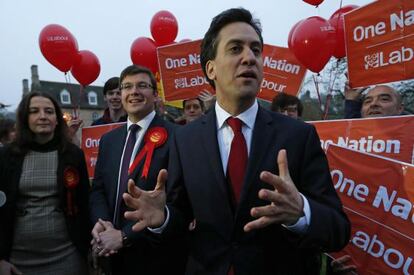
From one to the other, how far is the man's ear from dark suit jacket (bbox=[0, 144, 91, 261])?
1.58 meters

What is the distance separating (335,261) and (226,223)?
985mm

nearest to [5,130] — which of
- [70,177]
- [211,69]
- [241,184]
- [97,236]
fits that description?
[70,177]

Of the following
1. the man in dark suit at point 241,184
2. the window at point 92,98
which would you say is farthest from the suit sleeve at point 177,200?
the window at point 92,98

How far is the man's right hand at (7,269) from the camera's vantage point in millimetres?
2777

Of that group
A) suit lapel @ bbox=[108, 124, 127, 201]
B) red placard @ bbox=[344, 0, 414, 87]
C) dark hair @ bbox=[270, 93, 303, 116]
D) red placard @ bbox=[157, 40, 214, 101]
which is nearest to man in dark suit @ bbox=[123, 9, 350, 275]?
suit lapel @ bbox=[108, 124, 127, 201]

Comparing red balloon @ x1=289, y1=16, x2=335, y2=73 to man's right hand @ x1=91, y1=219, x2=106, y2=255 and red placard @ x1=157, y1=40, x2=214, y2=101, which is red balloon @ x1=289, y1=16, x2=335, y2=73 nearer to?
red placard @ x1=157, y1=40, x2=214, y2=101

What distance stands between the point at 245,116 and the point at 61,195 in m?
1.82

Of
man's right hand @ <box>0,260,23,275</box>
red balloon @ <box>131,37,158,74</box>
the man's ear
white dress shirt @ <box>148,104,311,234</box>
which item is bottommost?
man's right hand @ <box>0,260,23,275</box>

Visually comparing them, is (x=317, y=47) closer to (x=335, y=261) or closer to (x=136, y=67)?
(x=136, y=67)

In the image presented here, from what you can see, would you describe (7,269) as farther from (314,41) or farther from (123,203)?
(314,41)

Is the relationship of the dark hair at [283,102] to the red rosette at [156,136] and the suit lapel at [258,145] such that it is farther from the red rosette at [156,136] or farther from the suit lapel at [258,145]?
the suit lapel at [258,145]

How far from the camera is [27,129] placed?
3100mm

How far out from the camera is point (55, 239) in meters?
2.89

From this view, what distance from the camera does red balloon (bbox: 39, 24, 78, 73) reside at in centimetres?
546
